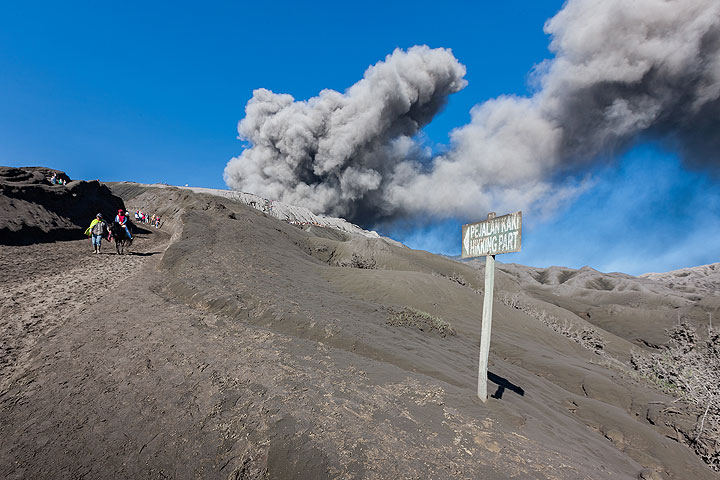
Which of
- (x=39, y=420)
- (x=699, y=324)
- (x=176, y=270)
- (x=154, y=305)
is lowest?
(x=39, y=420)

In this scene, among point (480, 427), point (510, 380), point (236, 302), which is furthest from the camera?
point (236, 302)

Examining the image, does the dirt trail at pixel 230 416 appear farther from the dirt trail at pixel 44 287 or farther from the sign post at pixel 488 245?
the sign post at pixel 488 245

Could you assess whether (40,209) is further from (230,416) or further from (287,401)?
(287,401)

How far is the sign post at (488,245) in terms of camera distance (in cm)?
470

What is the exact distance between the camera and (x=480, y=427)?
410 centimetres

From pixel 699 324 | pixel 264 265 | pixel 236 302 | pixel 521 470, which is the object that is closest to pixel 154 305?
pixel 236 302

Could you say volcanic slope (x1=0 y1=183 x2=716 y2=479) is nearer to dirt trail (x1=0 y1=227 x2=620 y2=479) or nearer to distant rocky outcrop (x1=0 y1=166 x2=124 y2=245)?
dirt trail (x1=0 y1=227 x2=620 y2=479)

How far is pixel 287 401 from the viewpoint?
4027 mm

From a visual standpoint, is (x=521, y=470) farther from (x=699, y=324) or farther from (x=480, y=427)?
(x=699, y=324)

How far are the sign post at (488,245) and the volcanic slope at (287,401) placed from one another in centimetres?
71

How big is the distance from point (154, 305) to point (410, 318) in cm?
649

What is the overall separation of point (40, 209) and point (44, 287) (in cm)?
949

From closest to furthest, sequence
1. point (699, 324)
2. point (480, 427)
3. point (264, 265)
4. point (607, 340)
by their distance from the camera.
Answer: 1. point (480, 427)
2. point (264, 265)
3. point (607, 340)
4. point (699, 324)

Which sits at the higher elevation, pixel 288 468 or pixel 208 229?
pixel 208 229
